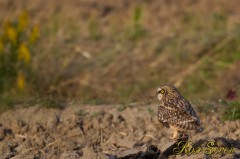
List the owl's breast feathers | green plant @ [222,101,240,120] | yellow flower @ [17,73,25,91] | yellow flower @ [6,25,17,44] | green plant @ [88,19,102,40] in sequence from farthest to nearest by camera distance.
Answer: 1. green plant @ [88,19,102,40]
2. yellow flower @ [6,25,17,44]
3. yellow flower @ [17,73,25,91]
4. green plant @ [222,101,240,120]
5. the owl's breast feathers

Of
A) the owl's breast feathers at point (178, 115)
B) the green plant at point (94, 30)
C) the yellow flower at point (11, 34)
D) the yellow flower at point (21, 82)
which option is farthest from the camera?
the green plant at point (94, 30)

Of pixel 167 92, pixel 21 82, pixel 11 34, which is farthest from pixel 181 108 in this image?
pixel 11 34

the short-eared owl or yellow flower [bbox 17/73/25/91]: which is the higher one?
yellow flower [bbox 17/73/25/91]

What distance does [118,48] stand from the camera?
1184 cm

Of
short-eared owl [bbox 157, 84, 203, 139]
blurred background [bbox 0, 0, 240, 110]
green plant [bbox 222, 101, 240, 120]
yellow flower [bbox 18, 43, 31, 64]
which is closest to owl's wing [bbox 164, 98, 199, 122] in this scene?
short-eared owl [bbox 157, 84, 203, 139]

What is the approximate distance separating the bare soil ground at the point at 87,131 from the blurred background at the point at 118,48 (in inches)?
47.5

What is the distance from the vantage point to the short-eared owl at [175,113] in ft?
20.8

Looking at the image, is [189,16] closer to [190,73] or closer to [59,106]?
[190,73]

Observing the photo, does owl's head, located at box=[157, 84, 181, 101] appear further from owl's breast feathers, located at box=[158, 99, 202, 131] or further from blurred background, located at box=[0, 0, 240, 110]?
blurred background, located at box=[0, 0, 240, 110]

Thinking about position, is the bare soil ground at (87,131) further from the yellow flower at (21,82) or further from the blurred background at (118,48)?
the yellow flower at (21,82)

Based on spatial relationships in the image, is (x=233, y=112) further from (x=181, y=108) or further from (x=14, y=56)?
(x=14, y=56)

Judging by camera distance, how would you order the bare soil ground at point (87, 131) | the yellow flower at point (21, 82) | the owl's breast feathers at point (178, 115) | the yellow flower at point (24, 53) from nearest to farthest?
the owl's breast feathers at point (178, 115)
the bare soil ground at point (87, 131)
the yellow flower at point (21, 82)
the yellow flower at point (24, 53)

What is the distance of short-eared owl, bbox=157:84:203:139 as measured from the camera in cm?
633

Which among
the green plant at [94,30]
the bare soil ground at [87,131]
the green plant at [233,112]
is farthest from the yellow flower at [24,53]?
the green plant at [233,112]
